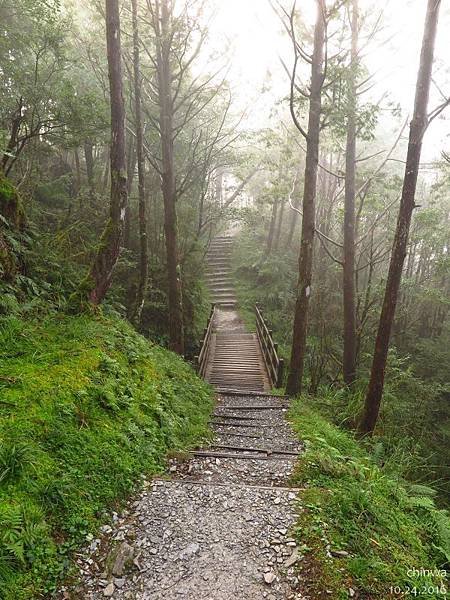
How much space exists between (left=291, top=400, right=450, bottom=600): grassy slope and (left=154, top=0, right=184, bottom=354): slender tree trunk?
22.4ft

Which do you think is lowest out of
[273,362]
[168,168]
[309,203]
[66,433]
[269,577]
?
[273,362]

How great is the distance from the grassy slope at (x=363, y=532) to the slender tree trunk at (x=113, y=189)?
4669 mm

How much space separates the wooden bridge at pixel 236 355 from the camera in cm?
1103

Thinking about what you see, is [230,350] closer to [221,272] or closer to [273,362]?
[273,362]

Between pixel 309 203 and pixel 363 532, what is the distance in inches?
284

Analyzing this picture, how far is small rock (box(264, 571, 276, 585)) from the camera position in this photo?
2875mm

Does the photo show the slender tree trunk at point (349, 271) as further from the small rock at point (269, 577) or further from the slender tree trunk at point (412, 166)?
the small rock at point (269, 577)

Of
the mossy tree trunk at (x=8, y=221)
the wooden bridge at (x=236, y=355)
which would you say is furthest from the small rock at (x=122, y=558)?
the wooden bridge at (x=236, y=355)

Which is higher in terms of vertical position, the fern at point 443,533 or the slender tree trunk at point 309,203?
the slender tree trunk at point 309,203

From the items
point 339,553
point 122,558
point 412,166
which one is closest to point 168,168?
point 412,166

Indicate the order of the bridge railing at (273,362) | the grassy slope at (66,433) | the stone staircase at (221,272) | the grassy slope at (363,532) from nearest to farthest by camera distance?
the grassy slope at (66,433)
the grassy slope at (363,532)
the bridge railing at (273,362)
the stone staircase at (221,272)

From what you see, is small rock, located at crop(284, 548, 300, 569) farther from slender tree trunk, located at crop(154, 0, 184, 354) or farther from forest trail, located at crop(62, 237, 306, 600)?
slender tree trunk, located at crop(154, 0, 184, 354)

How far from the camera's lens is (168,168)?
34.6 feet

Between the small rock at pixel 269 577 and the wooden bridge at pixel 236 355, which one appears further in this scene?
the wooden bridge at pixel 236 355
